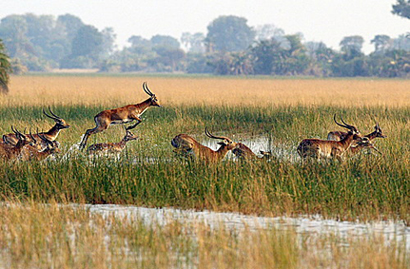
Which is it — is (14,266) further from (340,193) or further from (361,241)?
(340,193)

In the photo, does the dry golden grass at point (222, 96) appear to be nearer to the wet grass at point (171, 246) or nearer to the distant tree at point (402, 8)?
the wet grass at point (171, 246)

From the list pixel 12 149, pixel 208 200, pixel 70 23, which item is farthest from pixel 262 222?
pixel 70 23

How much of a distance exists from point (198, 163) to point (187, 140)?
3.68 ft

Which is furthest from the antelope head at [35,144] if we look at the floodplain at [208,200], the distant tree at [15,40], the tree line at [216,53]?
the distant tree at [15,40]

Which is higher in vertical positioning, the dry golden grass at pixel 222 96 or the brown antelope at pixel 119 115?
the brown antelope at pixel 119 115

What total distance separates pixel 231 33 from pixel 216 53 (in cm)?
4790

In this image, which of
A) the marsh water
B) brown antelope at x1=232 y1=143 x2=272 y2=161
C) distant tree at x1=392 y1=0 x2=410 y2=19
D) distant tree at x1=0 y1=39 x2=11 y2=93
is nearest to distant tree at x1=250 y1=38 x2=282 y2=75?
distant tree at x1=392 y1=0 x2=410 y2=19

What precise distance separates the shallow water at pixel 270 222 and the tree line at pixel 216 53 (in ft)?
176

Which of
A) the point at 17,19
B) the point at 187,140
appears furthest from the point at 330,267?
the point at 17,19

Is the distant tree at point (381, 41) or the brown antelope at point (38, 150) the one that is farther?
the distant tree at point (381, 41)

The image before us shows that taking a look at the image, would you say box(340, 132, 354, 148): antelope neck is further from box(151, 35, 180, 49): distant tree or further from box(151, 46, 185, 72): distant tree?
box(151, 35, 180, 49): distant tree

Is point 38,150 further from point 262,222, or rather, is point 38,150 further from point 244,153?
point 262,222

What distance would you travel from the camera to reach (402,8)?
245 feet

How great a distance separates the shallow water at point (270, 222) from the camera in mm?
7234
